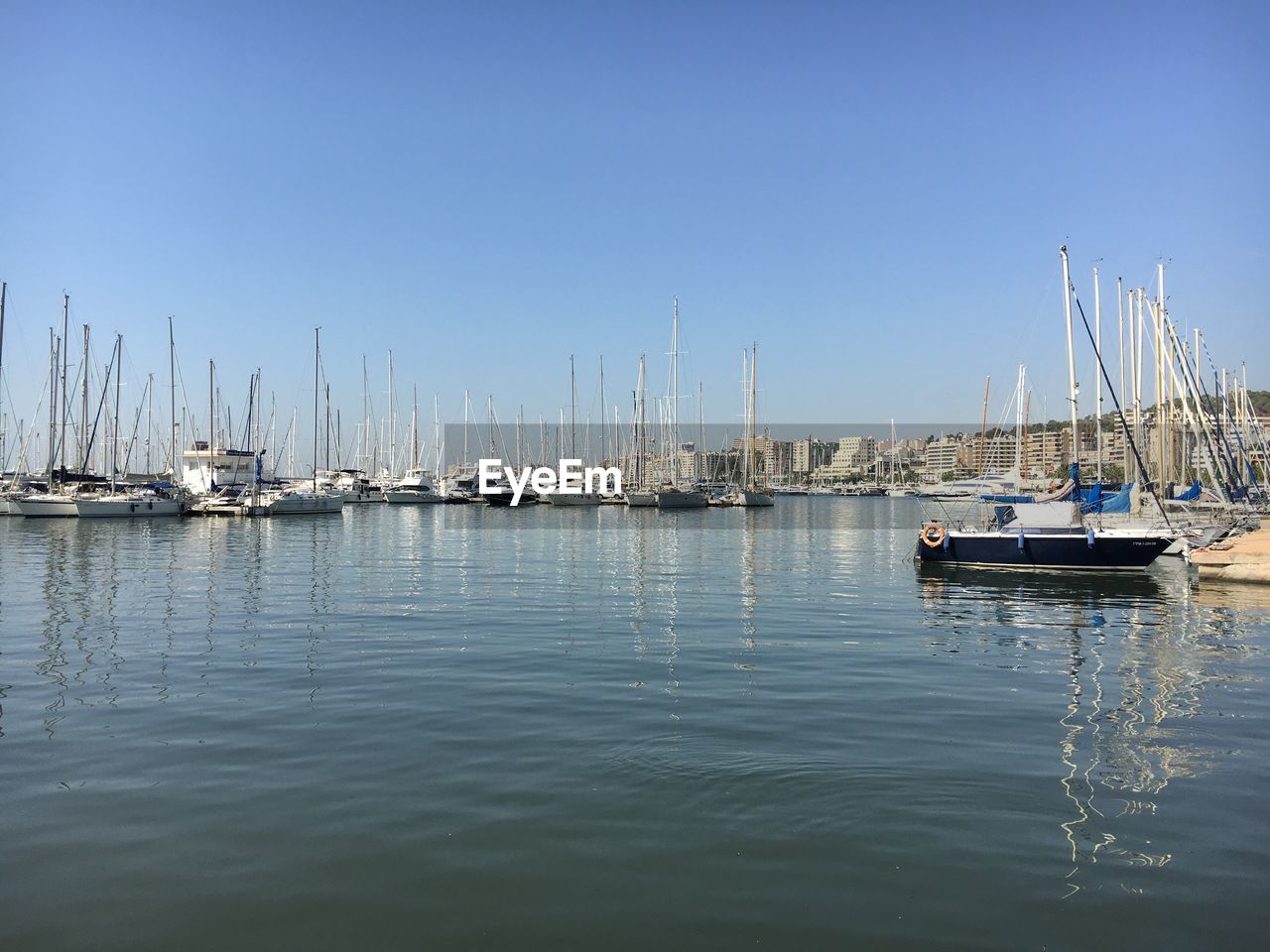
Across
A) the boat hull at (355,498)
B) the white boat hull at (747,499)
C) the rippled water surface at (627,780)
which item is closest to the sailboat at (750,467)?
the white boat hull at (747,499)

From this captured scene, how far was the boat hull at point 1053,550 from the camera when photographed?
32.5 meters

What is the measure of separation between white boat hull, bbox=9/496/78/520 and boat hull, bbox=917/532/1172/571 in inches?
2591

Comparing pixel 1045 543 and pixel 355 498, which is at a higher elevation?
pixel 1045 543

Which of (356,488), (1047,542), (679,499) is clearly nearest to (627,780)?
(1047,542)

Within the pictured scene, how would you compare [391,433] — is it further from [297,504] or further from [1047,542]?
[1047,542]

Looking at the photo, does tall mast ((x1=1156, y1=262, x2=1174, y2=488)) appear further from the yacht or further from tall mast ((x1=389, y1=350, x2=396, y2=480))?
tall mast ((x1=389, y1=350, x2=396, y2=480))

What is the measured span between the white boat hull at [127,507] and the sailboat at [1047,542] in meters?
63.6

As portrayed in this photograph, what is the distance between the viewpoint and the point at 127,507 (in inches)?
2936

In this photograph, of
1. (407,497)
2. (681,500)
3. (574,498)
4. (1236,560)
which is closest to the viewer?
(1236,560)

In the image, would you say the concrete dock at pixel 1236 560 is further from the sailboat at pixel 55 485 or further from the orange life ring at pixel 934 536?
the sailboat at pixel 55 485

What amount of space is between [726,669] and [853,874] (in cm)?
838

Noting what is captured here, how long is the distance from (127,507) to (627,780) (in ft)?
250

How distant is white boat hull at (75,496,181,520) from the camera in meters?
72.8

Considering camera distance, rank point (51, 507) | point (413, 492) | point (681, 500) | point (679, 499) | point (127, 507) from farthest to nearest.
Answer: point (413, 492) < point (681, 500) < point (679, 499) < point (127, 507) < point (51, 507)
